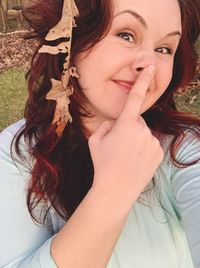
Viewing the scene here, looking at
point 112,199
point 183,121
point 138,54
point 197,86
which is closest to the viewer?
point 112,199

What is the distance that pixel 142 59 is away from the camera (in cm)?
157

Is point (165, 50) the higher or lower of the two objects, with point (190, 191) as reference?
higher

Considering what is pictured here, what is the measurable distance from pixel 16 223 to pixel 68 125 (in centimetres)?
43

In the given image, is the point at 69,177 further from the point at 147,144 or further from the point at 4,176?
the point at 147,144

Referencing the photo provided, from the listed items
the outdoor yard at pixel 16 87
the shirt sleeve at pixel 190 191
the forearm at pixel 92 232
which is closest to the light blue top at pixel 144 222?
the shirt sleeve at pixel 190 191

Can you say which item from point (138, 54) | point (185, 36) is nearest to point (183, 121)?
point (185, 36)

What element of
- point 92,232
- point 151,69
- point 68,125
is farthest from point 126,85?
point 92,232

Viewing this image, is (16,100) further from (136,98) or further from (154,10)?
(136,98)

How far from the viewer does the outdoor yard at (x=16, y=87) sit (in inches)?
223

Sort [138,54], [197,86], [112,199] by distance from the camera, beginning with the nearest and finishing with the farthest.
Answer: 1. [112,199]
2. [138,54]
3. [197,86]

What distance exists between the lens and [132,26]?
5.21 feet

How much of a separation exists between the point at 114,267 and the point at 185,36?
848mm

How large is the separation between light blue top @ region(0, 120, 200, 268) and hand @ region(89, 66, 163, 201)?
29 cm

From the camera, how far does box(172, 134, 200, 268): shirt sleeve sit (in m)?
1.55
